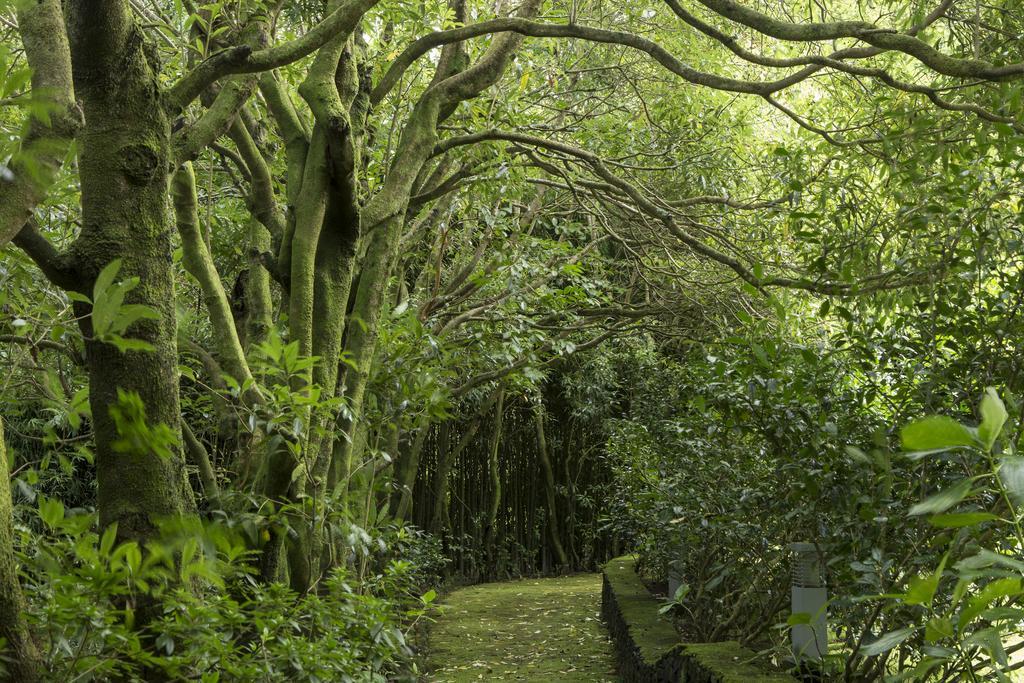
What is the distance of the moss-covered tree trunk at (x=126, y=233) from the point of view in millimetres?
2352

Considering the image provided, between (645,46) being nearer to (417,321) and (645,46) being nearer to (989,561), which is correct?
(417,321)

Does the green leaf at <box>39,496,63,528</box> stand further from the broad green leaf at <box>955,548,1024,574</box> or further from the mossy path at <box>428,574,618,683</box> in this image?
the mossy path at <box>428,574,618,683</box>

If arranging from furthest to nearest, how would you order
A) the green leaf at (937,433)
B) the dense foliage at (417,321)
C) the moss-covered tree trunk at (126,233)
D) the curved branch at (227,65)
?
the curved branch at (227,65) → the moss-covered tree trunk at (126,233) → the dense foliage at (417,321) → the green leaf at (937,433)

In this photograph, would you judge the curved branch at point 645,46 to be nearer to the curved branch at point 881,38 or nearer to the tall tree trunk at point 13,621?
the curved branch at point 881,38

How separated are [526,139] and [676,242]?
10.3 feet

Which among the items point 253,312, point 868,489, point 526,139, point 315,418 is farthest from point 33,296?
point 868,489

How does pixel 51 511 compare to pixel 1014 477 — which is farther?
pixel 51 511

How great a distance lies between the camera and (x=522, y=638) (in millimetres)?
8734

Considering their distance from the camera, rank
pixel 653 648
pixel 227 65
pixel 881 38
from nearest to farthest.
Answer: pixel 227 65
pixel 881 38
pixel 653 648

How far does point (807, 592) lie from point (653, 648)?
2153 millimetres

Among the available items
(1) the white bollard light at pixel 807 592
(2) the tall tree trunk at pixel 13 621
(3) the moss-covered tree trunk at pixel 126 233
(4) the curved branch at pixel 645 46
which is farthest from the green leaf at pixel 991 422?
(1) the white bollard light at pixel 807 592

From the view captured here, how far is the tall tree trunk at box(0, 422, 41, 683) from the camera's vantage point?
1.67 m

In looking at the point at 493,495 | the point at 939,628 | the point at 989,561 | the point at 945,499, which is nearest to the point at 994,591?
the point at 989,561

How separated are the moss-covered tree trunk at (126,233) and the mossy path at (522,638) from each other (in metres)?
5.17
